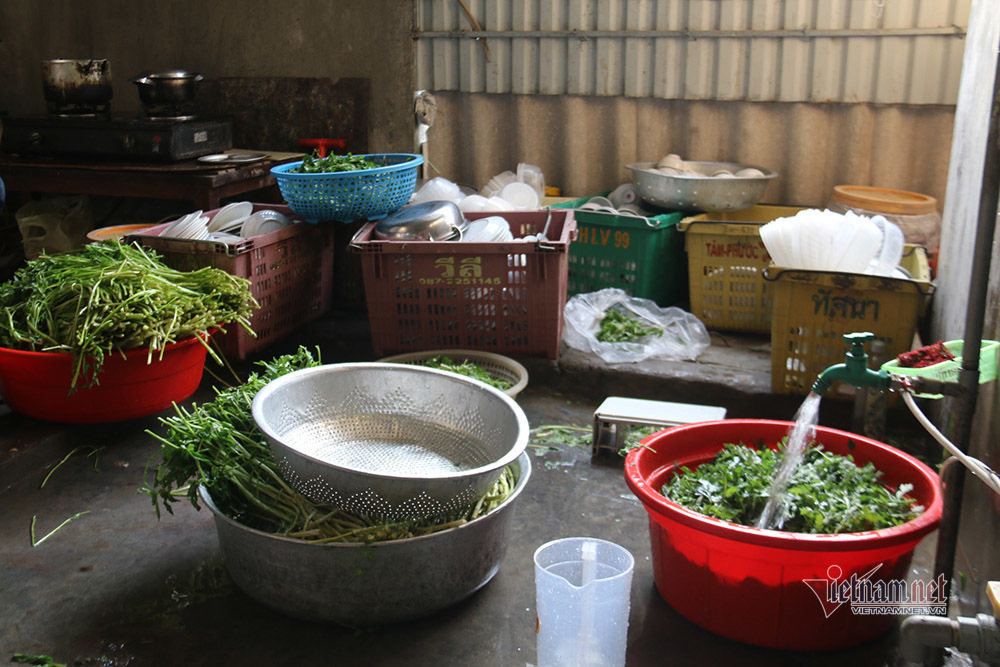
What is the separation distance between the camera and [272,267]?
4699mm

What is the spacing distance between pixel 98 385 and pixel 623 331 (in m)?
2.69

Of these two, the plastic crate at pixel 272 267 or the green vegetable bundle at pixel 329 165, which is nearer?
the plastic crate at pixel 272 267

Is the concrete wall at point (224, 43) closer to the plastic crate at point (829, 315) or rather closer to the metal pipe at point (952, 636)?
the plastic crate at point (829, 315)

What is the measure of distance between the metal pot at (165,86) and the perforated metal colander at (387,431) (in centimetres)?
316

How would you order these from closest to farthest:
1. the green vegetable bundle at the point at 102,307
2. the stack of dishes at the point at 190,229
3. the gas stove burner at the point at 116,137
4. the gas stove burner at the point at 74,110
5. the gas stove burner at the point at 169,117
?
the green vegetable bundle at the point at 102,307 → the stack of dishes at the point at 190,229 → the gas stove burner at the point at 116,137 → the gas stove burner at the point at 169,117 → the gas stove burner at the point at 74,110

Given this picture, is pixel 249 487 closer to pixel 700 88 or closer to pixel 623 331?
pixel 623 331

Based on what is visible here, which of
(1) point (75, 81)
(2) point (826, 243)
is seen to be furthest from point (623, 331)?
(1) point (75, 81)

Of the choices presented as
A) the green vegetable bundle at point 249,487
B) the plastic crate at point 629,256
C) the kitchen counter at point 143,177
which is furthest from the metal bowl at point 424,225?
the green vegetable bundle at point 249,487

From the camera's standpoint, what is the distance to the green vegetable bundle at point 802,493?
2451 millimetres

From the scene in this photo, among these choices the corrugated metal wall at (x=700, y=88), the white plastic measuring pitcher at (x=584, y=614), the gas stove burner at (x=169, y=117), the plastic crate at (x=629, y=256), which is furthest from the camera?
the gas stove burner at (x=169, y=117)

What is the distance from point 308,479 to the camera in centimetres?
247

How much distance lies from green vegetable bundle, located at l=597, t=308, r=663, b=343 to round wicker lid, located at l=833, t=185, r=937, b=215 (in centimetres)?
131

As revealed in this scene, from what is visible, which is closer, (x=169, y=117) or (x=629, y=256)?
(x=629, y=256)

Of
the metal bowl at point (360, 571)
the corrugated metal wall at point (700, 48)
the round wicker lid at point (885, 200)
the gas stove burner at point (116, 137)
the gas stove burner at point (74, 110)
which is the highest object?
the corrugated metal wall at point (700, 48)
